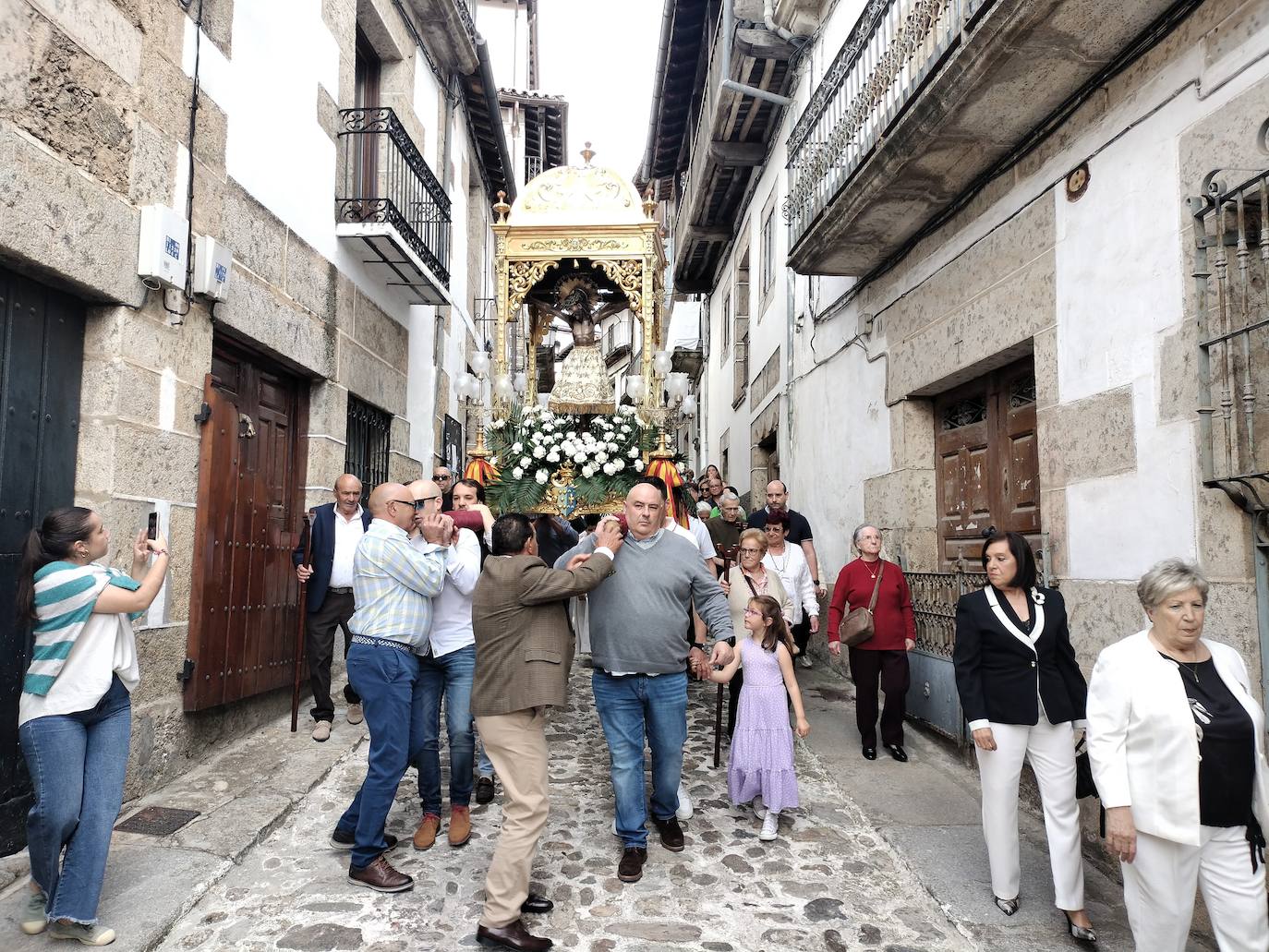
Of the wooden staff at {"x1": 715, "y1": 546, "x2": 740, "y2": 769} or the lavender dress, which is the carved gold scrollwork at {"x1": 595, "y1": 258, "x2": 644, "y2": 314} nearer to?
the wooden staff at {"x1": 715, "y1": 546, "x2": 740, "y2": 769}

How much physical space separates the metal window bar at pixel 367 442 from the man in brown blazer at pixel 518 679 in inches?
167

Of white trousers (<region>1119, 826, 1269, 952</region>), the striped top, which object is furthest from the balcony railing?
the striped top

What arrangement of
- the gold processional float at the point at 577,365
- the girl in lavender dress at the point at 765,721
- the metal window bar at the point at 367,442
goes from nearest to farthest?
the girl in lavender dress at the point at 765,721
the gold processional float at the point at 577,365
the metal window bar at the point at 367,442

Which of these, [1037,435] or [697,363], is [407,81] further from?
[697,363]

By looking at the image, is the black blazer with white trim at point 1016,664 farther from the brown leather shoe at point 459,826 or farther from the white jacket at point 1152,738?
the brown leather shoe at point 459,826

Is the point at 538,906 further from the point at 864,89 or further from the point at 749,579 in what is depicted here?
the point at 864,89

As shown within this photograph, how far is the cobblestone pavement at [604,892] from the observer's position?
3.04 meters

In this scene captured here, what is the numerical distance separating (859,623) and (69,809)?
415 cm

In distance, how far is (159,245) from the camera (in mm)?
4230

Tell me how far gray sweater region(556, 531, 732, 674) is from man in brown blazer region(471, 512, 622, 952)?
31 cm

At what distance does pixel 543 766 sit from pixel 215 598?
115 inches

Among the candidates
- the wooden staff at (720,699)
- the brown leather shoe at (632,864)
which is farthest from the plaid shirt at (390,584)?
the wooden staff at (720,699)

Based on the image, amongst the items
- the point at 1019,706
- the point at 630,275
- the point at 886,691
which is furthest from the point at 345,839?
the point at 630,275

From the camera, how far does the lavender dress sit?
13.4ft
